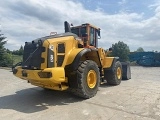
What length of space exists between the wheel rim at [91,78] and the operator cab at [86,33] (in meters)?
1.29

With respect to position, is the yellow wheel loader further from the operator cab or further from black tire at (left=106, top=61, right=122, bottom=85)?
black tire at (left=106, top=61, right=122, bottom=85)

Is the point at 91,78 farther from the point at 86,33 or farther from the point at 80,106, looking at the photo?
the point at 86,33

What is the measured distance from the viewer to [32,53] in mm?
5973

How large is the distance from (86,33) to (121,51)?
2080cm

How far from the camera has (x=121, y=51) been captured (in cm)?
2784

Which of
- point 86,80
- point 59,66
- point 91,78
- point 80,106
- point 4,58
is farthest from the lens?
point 4,58

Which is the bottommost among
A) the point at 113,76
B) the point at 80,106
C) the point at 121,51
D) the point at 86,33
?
the point at 80,106

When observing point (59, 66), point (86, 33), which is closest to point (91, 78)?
point (59, 66)

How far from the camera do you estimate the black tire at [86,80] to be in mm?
6062

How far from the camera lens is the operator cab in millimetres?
7706

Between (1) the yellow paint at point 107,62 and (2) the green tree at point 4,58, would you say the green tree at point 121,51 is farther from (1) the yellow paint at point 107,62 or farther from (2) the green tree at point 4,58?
(1) the yellow paint at point 107,62

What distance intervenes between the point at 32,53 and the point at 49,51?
2.22ft

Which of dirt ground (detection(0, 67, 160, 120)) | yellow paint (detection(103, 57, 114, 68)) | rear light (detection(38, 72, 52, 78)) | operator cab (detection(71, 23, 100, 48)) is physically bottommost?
dirt ground (detection(0, 67, 160, 120))

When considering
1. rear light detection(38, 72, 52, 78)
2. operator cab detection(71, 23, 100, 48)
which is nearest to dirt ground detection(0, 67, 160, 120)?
rear light detection(38, 72, 52, 78)
